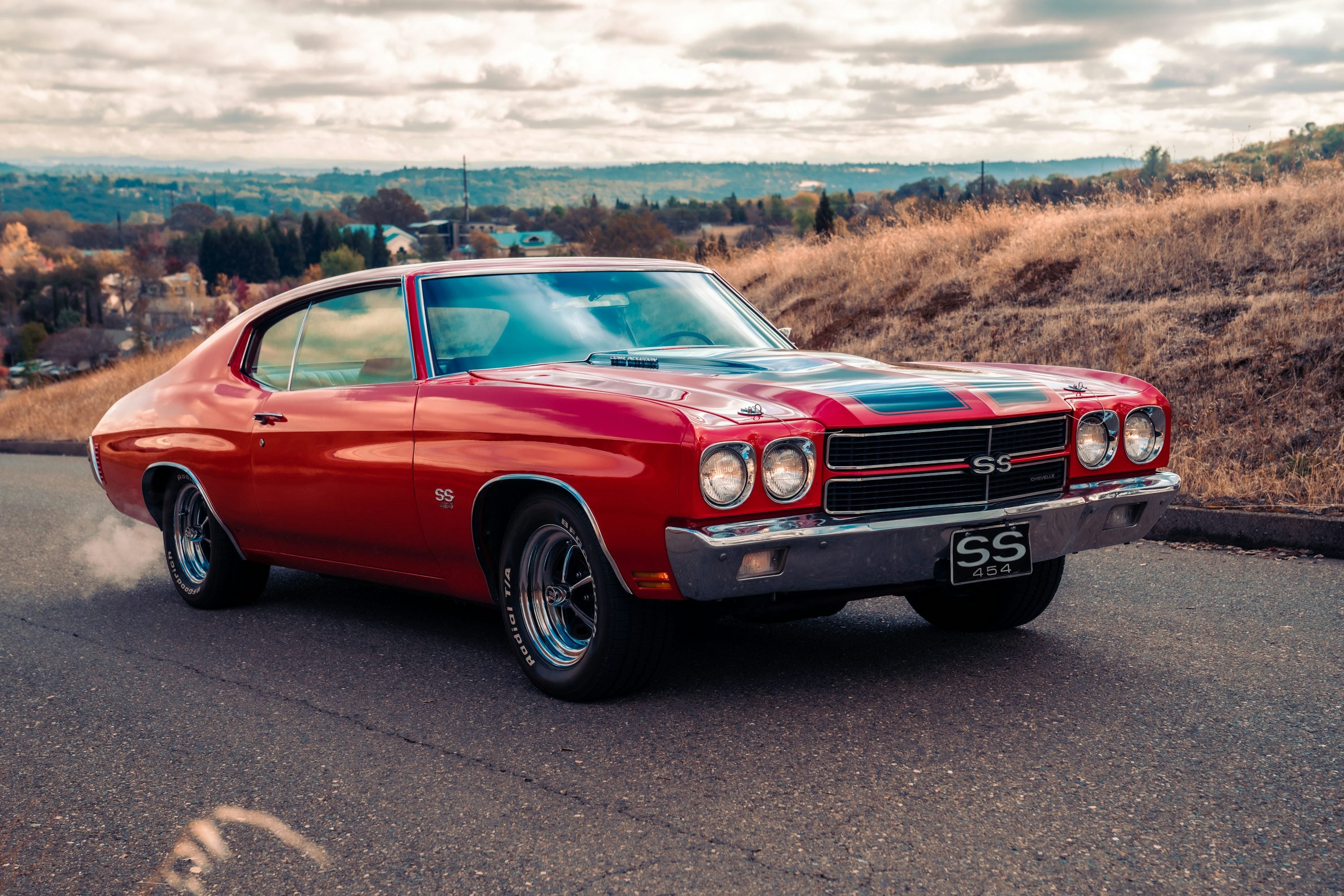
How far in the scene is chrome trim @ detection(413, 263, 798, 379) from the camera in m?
4.87

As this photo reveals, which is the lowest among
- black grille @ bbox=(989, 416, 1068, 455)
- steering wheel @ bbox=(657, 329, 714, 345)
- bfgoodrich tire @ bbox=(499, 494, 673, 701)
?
bfgoodrich tire @ bbox=(499, 494, 673, 701)

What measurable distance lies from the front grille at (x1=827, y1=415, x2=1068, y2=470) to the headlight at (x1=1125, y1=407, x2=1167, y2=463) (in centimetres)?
38

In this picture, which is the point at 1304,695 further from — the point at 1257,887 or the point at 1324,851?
the point at 1257,887

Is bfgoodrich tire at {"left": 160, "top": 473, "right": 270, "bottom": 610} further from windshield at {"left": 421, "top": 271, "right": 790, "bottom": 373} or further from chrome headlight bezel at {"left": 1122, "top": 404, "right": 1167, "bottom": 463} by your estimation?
chrome headlight bezel at {"left": 1122, "top": 404, "right": 1167, "bottom": 463}

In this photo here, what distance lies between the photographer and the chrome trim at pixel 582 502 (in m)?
3.92

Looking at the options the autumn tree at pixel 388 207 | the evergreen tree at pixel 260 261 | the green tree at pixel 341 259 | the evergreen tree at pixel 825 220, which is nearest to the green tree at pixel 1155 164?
the evergreen tree at pixel 825 220

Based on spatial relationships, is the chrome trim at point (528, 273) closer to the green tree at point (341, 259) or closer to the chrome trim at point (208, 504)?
the chrome trim at point (208, 504)

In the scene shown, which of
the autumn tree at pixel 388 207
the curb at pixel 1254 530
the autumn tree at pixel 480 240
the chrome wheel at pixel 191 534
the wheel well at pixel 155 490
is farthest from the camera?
the autumn tree at pixel 388 207

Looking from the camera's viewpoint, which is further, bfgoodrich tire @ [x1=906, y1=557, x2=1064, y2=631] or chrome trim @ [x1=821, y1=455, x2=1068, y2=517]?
bfgoodrich tire @ [x1=906, y1=557, x2=1064, y2=631]

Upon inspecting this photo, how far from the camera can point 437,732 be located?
405 centimetres

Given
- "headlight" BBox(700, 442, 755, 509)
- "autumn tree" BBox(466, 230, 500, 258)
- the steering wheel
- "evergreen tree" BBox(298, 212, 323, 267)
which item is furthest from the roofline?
"evergreen tree" BBox(298, 212, 323, 267)

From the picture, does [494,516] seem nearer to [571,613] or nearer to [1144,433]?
[571,613]

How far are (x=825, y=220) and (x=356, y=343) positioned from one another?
1142 inches

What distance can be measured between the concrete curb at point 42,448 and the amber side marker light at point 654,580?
14.4 m
